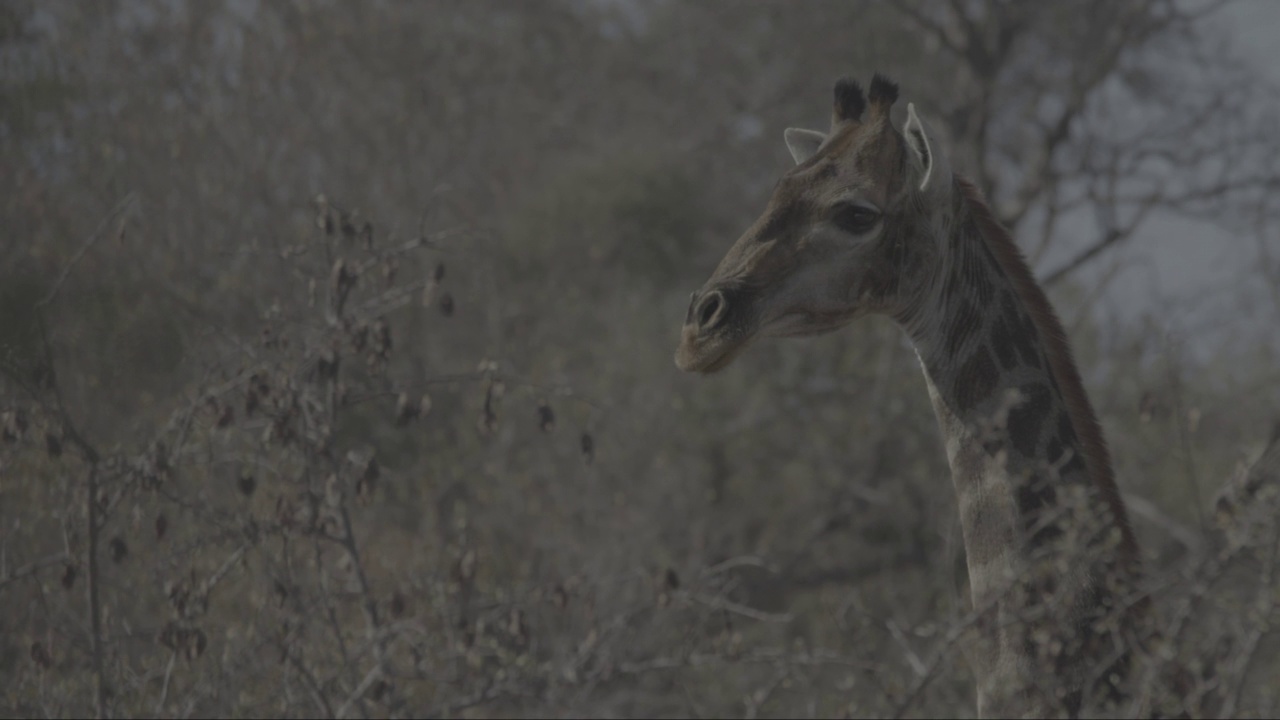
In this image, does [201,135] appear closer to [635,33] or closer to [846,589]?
[846,589]

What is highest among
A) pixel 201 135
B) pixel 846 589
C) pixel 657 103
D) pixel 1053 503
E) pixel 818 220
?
pixel 657 103

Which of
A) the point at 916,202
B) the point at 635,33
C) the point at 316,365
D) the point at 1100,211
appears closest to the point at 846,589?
the point at 1100,211

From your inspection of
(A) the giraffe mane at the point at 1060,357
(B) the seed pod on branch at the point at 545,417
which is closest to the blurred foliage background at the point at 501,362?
(B) the seed pod on branch at the point at 545,417

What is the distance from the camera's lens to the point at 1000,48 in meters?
14.4

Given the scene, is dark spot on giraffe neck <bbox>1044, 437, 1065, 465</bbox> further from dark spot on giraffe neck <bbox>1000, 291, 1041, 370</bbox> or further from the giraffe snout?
the giraffe snout

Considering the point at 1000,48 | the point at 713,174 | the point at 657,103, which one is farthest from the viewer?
the point at 657,103

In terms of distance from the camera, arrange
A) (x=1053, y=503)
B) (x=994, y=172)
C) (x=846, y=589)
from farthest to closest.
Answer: (x=994, y=172) → (x=846, y=589) → (x=1053, y=503)

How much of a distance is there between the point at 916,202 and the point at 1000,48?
10849 mm

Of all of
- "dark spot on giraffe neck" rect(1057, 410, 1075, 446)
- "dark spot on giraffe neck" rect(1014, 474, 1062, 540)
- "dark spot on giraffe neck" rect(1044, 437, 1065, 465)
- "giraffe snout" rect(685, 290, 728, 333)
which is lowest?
"dark spot on giraffe neck" rect(1014, 474, 1062, 540)

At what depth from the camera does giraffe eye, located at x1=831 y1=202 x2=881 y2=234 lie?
4.01m

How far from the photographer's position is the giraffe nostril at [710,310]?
12.5 feet

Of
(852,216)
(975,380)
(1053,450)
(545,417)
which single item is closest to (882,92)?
(852,216)

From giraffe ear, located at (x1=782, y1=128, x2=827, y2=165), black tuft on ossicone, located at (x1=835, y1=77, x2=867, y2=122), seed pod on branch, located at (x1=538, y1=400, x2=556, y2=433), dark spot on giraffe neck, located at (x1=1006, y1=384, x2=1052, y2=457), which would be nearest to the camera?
dark spot on giraffe neck, located at (x1=1006, y1=384, x2=1052, y2=457)

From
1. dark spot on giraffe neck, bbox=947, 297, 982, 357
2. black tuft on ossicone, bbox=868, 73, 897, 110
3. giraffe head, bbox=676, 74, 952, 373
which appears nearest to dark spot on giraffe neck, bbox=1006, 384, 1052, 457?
dark spot on giraffe neck, bbox=947, 297, 982, 357
